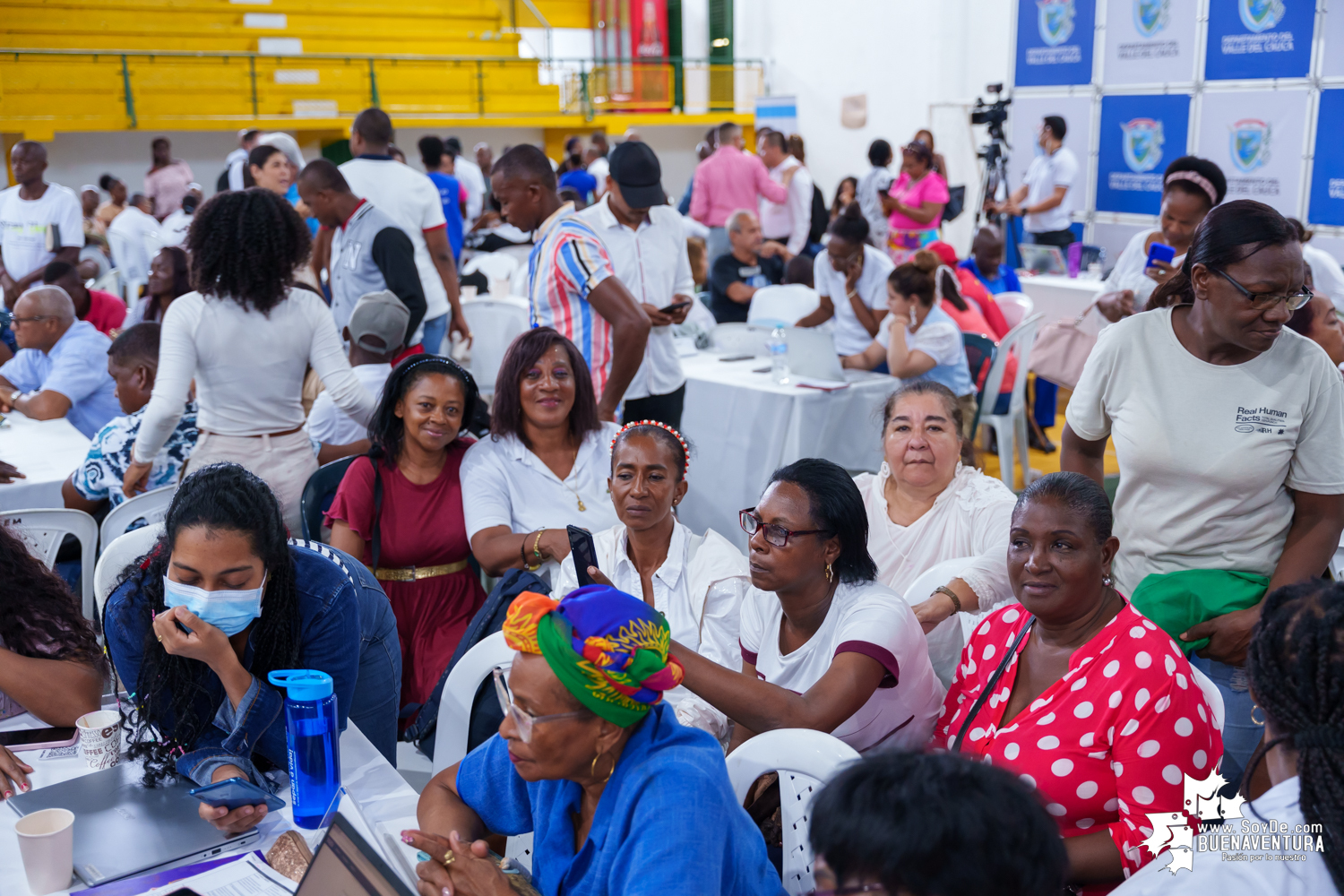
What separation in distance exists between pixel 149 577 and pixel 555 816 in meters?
0.87

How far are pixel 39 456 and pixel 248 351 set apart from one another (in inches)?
42.4

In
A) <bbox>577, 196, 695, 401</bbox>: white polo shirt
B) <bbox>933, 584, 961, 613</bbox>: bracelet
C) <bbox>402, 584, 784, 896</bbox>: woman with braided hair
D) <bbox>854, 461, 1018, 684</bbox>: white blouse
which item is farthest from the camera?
<bbox>577, 196, 695, 401</bbox>: white polo shirt

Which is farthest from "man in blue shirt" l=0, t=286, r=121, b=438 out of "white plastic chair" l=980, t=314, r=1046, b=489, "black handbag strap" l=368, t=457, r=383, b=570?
"white plastic chair" l=980, t=314, r=1046, b=489

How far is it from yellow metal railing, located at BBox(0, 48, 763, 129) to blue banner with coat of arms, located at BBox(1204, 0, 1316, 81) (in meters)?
7.84

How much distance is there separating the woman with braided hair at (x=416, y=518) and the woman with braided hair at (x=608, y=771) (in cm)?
131

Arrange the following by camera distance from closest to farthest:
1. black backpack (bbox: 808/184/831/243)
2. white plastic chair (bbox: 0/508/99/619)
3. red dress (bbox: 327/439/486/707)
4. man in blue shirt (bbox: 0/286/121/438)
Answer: red dress (bbox: 327/439/486/707), white plastic chair (bbox: 0/508/99/619), man in blue shirt (bbox: 0/286/121/438), black backpack (bbox: 808/184/831/243)

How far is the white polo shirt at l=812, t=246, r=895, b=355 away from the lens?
16.6ft

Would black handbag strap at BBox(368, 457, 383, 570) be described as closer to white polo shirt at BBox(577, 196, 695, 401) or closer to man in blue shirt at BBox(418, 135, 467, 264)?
white polo shirt at BBox(577, 196, 695, 401)

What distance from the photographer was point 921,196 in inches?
311

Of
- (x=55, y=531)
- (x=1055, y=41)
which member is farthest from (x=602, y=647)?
(x=1055, y=41)

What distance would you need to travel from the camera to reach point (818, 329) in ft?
14.6

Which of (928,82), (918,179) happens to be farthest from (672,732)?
(928,82)

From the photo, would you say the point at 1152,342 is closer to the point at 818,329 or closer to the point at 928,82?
the point at 818,329

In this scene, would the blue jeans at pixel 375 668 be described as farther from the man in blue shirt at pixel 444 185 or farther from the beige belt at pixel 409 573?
the man in blue shirt at pixel 444 185
